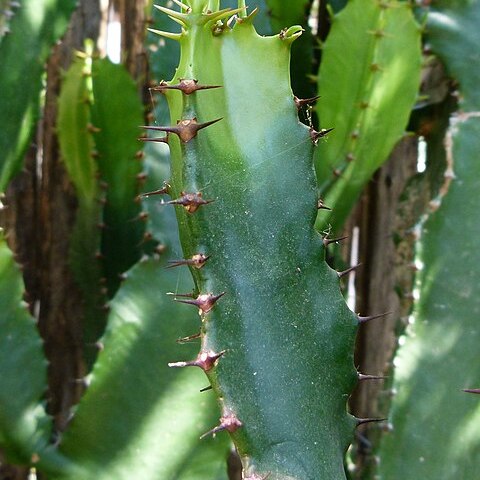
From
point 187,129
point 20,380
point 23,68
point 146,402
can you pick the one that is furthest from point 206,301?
point 23,68

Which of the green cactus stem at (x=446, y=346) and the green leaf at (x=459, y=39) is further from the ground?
the green leaf at (x=459, y=39)

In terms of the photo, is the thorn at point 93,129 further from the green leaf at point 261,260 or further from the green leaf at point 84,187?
the green leaf at point 261,260

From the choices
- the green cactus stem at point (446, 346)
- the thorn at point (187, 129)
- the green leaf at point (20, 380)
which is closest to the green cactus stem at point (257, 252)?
the thorn at point (187, 129)

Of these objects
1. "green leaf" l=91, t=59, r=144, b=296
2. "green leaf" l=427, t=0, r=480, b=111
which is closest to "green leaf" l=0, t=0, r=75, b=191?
"green leaf" l=91, t=59, r=144, b=296

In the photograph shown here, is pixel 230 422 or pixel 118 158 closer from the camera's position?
pixel 230 422

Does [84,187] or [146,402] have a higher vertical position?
[84,187]

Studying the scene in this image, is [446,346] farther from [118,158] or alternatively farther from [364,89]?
[118,158]

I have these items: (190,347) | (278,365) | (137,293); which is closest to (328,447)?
(278,365)
